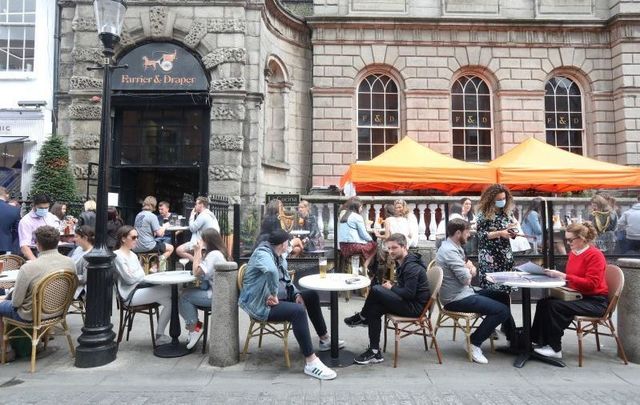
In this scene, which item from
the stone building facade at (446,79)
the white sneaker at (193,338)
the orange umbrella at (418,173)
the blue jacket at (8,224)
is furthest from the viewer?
the stone building facade at (446,79)

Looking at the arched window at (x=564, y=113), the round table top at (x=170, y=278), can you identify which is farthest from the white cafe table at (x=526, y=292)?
the arched window at (x=564, y=113)

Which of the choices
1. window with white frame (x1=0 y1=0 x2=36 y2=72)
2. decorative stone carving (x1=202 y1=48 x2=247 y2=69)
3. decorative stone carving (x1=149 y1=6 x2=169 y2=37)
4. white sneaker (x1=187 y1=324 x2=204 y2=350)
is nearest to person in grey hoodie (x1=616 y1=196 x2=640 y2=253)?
white sneaker (x1=187 y1=324 x2=204 y2=350)

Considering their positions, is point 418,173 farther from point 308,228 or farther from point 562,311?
point 562,311

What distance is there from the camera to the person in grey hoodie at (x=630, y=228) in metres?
8.00

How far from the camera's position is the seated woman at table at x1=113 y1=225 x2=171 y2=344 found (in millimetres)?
5199

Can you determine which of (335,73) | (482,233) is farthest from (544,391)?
(335,73)

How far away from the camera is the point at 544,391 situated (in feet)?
13.5

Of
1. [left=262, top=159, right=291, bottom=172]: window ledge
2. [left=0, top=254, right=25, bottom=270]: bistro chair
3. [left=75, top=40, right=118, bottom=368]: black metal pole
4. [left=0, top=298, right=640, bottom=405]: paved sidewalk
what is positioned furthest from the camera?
[left=262, top=159, right=291, bottom=172]: window ledge

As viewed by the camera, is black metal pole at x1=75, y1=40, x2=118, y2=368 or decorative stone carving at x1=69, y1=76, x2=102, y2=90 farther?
decorative stone carving at x1=69, y1=76, x2=102, y2=90

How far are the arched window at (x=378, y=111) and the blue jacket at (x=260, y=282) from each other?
11249mm

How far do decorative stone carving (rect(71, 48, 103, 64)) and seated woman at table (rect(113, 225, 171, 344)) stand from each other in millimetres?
8662

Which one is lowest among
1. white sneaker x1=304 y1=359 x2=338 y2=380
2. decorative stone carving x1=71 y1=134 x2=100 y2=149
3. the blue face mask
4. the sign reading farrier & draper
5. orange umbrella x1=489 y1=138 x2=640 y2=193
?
white sneaker x1=304 y1=359 x2=338 y2=380

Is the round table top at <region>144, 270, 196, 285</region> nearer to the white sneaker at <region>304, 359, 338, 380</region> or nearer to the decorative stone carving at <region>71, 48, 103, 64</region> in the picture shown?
the white sneaker at <region>304, 359, 338, 380</region>

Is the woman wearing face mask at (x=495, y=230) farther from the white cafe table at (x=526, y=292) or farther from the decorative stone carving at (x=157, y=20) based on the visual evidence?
the decorative stone carving at (x=157, y=20)
